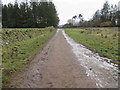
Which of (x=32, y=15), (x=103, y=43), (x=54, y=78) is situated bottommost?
(x=54, y=78)

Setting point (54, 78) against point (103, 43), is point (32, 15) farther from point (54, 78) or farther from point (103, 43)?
point (54, 78)

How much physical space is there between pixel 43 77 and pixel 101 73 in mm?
2319

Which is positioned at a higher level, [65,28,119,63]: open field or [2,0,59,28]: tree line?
[2,0,59,28]: tree line

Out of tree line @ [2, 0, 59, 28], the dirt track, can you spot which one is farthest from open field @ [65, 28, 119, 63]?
tree line @ [2, 0, 59, 28]

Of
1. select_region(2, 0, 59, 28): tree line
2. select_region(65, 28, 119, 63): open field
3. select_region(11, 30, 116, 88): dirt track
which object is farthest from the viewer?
select_region(2, 0, 59, 28): tree line

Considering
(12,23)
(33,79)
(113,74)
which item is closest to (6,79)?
(33,79)

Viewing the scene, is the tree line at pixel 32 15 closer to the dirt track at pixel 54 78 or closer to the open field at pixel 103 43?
the open field at pixel 103 43

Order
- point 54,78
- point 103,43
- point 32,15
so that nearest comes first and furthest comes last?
point 54,78
point 103,43
point 32,15

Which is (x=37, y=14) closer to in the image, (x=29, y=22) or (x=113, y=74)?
(x=29, y=22)

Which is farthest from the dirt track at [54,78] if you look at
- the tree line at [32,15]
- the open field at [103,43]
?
the tree line at [32,15]

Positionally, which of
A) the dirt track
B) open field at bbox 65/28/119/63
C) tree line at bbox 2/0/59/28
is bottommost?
the dirt track

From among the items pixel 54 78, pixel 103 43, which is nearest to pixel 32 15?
pixel 103 43

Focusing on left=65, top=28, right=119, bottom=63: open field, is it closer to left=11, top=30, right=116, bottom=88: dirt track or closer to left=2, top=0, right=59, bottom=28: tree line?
left=11, top=30, right=116, bottom=88: dirt track

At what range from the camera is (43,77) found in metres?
4.46
